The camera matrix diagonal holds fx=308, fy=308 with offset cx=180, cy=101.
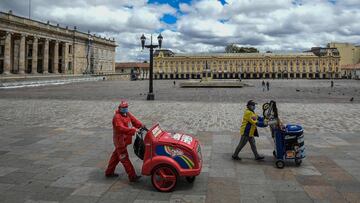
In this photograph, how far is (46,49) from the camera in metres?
61.2

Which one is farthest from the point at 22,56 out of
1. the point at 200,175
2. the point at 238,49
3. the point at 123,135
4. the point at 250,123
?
the point at 238,49

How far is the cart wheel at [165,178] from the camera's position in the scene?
5023 millimetres

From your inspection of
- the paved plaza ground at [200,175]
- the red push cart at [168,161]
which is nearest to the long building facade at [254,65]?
the paved plaza ground at [200,175]

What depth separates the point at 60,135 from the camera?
9578 mm

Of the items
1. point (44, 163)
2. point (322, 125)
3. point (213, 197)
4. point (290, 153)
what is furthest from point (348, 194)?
point (322, 125)

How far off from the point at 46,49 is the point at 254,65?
91.6 m

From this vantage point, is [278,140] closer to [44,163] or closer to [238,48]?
[44,163]

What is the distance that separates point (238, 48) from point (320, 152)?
152 m

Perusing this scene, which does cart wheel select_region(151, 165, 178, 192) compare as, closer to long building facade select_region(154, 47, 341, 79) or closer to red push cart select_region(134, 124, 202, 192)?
red push cart select_region(134, 124, 202, 192)

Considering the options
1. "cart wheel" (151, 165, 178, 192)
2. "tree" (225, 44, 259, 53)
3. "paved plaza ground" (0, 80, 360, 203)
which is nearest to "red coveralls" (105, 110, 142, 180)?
"paved plaza ground" (0, 80, 360, 203)

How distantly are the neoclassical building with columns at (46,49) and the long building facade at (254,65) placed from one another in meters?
46.8

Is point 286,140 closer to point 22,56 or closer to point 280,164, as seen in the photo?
point 280,164

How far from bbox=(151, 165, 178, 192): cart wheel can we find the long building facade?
401 ft

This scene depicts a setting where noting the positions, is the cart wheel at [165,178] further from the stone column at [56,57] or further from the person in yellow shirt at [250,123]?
the stone column at [56,57]
